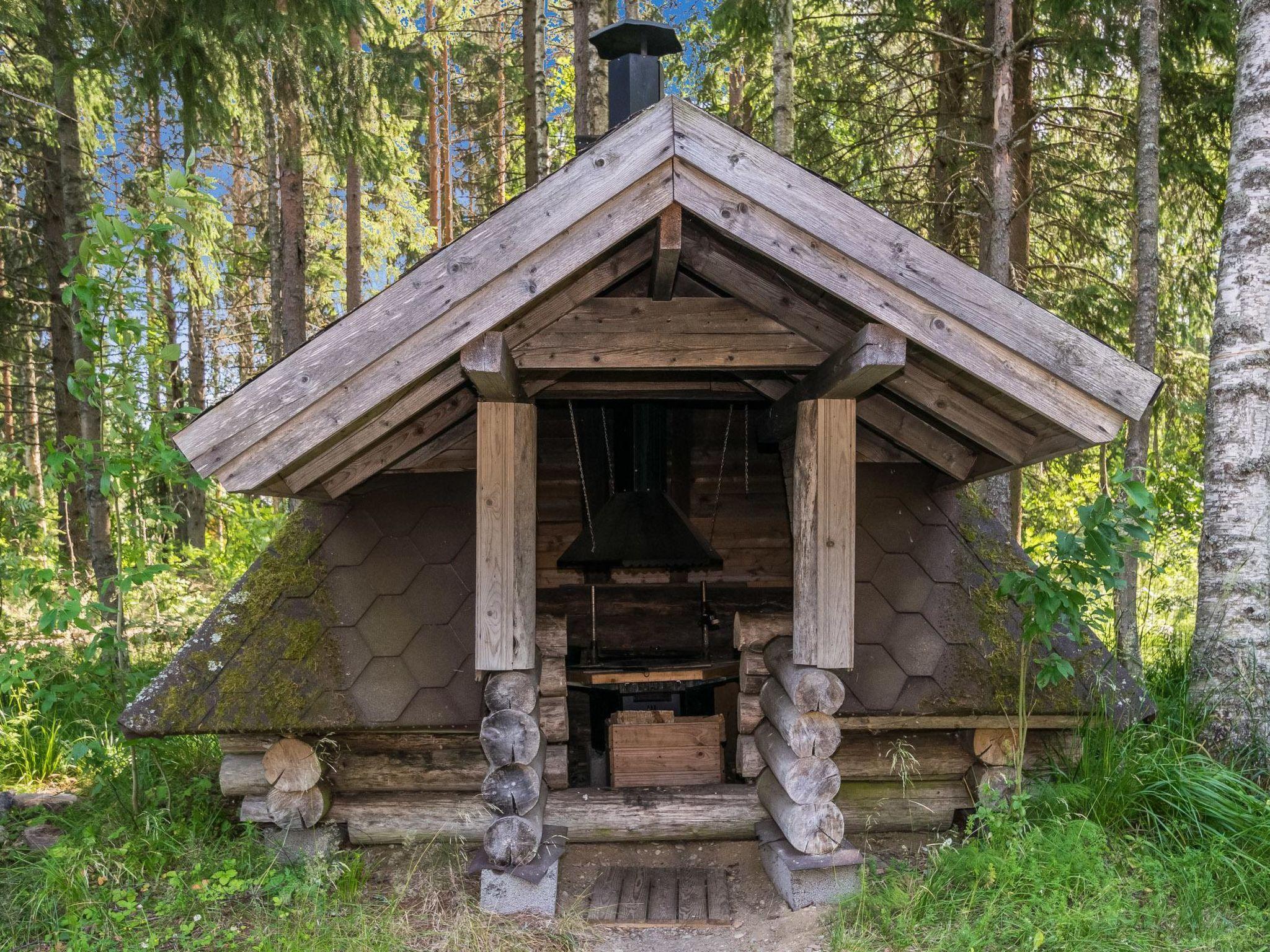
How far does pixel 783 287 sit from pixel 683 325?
0.50 metres

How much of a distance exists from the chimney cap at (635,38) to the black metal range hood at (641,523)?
7.85 feet

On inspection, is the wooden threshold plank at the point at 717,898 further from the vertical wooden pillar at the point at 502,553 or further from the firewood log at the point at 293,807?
the firewood log at the point at 293,807

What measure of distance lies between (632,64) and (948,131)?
20.5ft

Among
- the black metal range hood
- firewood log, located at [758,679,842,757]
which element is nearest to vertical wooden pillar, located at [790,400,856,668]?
firewood log, located at [758,679,842,757]

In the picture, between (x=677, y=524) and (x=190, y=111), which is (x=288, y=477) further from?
(x=190, y=111)

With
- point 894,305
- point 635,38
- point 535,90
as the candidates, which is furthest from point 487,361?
point 535,90

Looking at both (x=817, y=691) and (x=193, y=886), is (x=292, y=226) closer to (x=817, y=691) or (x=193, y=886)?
(x=193, y=886)

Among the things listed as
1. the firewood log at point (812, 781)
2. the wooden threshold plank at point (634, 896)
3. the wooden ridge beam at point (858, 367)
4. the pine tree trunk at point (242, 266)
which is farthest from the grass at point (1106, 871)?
the pine tree trunk at point (242, 266)

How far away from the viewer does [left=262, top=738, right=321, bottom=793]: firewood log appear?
449 centimetres

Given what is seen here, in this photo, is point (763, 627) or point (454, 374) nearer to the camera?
point (454, 374)

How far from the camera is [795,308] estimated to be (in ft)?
13.7

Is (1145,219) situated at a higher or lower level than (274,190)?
lower

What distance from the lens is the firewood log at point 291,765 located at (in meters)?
4.49

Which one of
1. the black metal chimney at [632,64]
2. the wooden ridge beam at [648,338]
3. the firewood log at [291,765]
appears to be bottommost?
the firewood log at [291,765]
